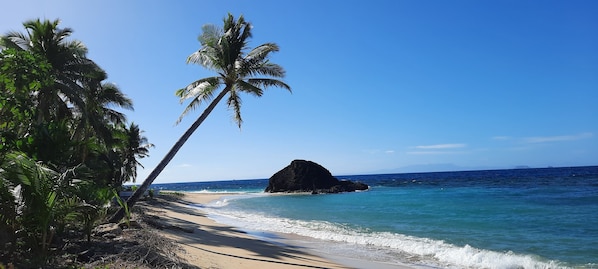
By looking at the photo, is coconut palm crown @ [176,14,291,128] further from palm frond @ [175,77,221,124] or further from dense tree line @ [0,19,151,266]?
dense tree line @ [0,19,151,266]

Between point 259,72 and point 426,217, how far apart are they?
12.6 metres

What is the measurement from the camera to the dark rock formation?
6350 cm

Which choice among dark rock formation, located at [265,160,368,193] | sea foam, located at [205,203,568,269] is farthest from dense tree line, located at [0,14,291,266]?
dark rock formation, located at [265,160,368,193]

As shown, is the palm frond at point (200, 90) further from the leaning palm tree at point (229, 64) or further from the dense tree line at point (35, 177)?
the dense tree line at point (35, 177)

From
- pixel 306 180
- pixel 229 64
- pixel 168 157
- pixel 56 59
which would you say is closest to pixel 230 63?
pixel 229 64

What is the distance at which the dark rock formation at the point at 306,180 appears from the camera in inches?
2500

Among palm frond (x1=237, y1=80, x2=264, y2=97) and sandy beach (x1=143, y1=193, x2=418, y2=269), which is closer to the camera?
sandy beach (x1=143, y1=193, x2=418, y2=269)

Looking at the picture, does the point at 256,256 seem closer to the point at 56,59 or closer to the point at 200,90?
the point at 200,90

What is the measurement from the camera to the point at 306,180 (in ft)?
213

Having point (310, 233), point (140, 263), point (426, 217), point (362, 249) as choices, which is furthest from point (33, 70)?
point (426, 217)

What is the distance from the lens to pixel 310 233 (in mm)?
15219

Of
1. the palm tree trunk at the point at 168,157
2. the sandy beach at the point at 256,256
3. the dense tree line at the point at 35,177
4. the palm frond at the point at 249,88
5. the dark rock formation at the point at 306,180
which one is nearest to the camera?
the dense tree line at the point at 35,177

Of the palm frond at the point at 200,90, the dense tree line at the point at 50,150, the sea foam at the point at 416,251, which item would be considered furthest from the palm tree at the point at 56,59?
the sea foam at the point at 416,251

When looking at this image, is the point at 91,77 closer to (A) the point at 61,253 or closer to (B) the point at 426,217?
(A) the point at 61,253
